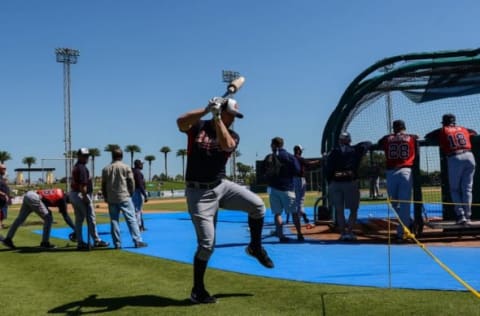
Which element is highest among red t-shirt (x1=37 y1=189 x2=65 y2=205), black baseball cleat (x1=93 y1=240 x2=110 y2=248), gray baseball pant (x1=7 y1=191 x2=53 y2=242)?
red t-shirt (x1=37 y1=189 x2=65 y2=205)

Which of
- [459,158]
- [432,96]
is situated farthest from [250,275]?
[432,96]

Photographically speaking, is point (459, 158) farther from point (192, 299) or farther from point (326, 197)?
point (192, 299)

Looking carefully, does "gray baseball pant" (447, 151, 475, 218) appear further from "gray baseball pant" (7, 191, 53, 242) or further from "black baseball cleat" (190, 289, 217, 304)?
"gray baseball pant" (7, 191, 53, 242)

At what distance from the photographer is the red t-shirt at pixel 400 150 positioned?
8.68m

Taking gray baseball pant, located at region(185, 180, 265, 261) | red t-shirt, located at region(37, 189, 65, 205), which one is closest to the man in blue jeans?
red t-shirt, located at region(37, 189, 65, 205)

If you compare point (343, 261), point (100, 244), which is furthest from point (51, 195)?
point (343, 261)

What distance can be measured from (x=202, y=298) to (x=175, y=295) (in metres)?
0.51

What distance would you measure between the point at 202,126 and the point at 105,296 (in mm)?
2158

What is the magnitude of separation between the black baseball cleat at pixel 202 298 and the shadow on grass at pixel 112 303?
0.06m

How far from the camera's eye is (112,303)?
4.87 meters

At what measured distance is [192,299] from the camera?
15.7ft

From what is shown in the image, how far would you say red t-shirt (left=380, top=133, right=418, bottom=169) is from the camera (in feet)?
28.5

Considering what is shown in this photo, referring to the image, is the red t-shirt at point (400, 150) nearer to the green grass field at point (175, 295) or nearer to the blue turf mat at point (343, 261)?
the blue turf mat at point (343, 261)

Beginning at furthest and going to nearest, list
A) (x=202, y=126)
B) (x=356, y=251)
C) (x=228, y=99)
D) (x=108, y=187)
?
(x=108, y=187), (x=356, y=251), (x=202, y=126), (x=228, y=99)
